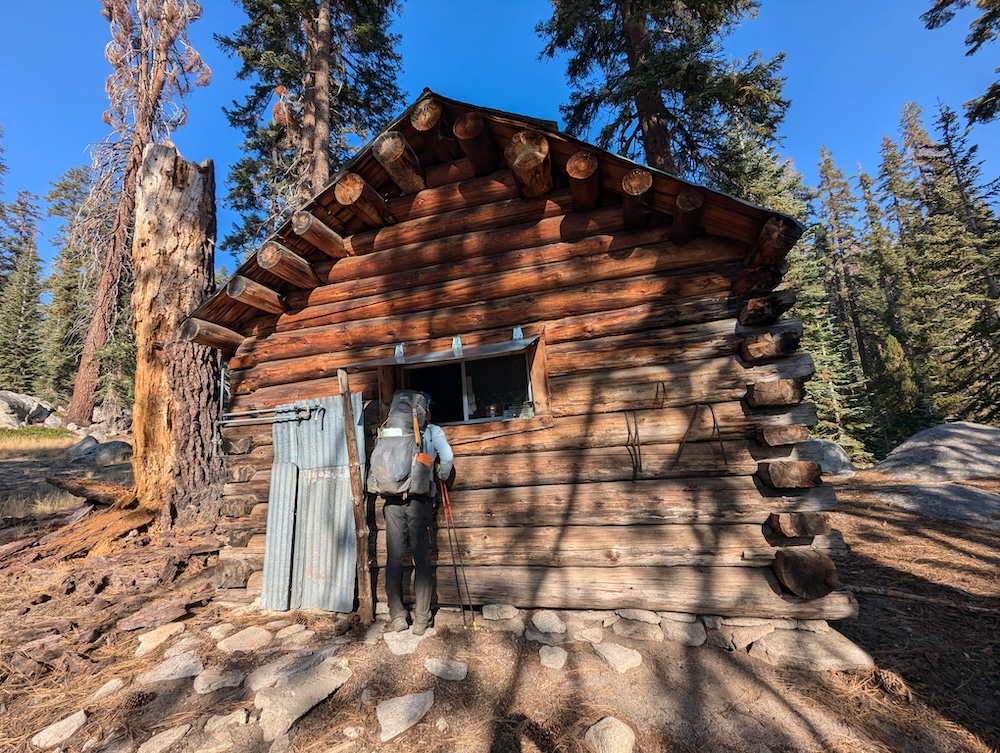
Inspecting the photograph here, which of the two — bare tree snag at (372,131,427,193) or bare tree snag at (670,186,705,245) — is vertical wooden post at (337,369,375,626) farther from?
bare tree snag at (670,186,705,245)

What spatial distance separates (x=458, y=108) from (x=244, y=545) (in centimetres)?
569

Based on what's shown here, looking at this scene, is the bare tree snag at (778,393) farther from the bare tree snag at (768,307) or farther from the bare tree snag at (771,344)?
the bare tree snag at (768,307)

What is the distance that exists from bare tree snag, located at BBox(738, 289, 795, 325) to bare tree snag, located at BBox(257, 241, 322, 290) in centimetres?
496

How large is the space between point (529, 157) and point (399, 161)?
5.31 feet

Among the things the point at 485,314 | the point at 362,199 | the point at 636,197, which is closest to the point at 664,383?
the point at 636,197

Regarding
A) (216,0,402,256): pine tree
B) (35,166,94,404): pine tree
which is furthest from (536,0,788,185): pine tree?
(35,166,94,404): pine tree

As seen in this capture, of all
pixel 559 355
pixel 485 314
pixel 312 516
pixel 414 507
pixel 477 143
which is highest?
pixel 477 143

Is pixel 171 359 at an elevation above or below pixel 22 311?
below

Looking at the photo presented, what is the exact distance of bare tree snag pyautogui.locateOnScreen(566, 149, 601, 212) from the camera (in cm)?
386

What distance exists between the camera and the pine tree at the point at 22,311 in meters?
30.6

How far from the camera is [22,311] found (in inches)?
1312

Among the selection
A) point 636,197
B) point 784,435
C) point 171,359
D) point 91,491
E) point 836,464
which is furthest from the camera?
point 836,464

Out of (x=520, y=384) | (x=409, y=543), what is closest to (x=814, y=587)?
(x=409, y=543)

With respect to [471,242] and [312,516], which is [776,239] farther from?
[312,516]
